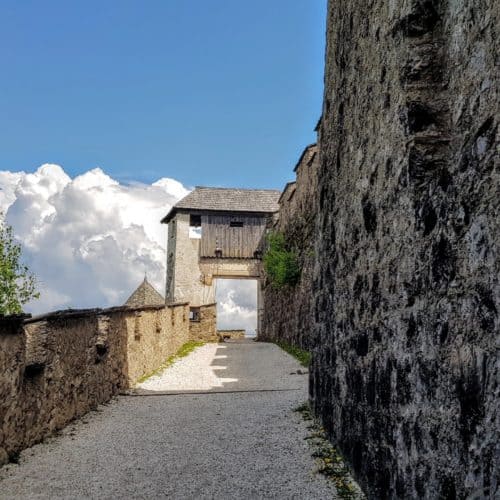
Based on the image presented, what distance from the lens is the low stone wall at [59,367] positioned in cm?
437

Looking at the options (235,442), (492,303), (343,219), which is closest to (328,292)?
(343,219)

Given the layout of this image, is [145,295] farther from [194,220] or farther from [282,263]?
[282,263]

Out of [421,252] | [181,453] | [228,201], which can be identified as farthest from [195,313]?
[421,252]

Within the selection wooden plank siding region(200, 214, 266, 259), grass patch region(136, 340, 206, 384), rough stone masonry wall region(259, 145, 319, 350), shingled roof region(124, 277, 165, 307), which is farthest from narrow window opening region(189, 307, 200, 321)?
rough stone masonry wall region(259, 145, 319, 350)

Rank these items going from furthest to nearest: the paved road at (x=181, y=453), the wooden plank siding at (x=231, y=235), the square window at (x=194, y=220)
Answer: the square window at (x=194, y=220)
the wooden plank siding at (x=231, y=235)
the paved road at (x=181, y=453)

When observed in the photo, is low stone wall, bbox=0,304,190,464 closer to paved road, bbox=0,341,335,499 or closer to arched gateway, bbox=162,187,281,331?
paved road, bbox=0,341,335,499

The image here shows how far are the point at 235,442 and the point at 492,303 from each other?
11.8 ft

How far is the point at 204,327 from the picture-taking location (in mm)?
21094

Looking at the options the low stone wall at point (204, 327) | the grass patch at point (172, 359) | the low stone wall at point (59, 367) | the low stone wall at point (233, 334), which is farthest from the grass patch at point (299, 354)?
the low stone wall at point (233, 334)

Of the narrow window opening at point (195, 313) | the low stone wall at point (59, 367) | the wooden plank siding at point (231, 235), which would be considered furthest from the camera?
the wooden plank siding at point (231, 235)

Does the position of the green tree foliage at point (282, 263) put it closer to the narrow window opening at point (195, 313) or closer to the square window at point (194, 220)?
the narrow window opening at point (195, 313)

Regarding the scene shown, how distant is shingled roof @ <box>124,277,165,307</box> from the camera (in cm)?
2280

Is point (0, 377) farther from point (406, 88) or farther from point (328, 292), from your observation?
point (406, 88)

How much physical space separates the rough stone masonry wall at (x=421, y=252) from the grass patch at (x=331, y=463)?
126 millimetres
